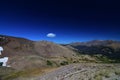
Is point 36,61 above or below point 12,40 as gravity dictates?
below

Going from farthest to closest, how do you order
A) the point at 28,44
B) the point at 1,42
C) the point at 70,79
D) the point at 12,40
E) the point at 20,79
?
the point at 28,44, the point at 12,40, the point at 1,42, the point at 20,79, the point at 70,79

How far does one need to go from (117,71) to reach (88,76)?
2.96 metres

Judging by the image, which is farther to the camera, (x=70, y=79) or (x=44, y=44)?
(x=44, y=44)

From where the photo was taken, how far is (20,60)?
8175cm

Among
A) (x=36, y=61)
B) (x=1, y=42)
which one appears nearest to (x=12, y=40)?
(x=1, y=42)

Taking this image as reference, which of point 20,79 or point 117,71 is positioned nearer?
point 117,71

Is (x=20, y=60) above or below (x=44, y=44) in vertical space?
below

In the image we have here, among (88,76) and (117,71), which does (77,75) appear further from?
(117,71)

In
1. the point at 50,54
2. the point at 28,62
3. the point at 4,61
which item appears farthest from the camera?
the point at 50,54

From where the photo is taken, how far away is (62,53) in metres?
198

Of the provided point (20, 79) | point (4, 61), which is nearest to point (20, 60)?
point (4, 61)

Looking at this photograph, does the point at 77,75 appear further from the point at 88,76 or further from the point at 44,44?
the point at 44,44

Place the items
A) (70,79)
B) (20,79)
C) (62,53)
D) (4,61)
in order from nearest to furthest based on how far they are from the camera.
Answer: (70,79)
(20,79)
(4,61)
(62,53)

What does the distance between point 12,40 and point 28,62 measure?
74.0m
